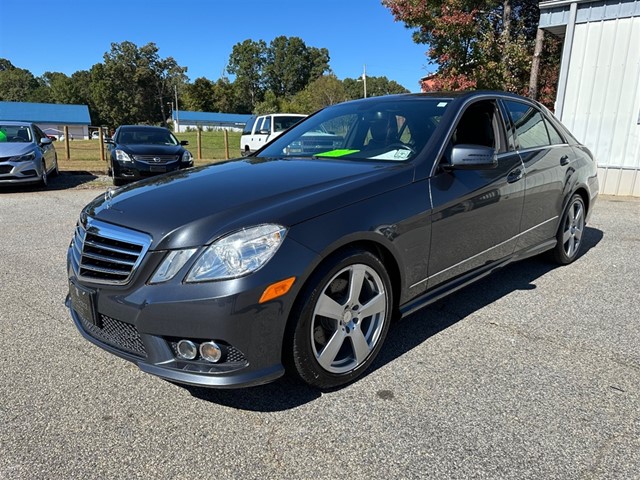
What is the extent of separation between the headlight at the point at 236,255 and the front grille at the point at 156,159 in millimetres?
9869

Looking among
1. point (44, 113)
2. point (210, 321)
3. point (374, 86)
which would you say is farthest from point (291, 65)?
point (210, 321)

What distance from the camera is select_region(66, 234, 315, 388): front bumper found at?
7.27ft

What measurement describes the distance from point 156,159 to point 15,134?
10.4ft

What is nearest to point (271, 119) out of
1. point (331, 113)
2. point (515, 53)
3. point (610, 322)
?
point (515, 53)

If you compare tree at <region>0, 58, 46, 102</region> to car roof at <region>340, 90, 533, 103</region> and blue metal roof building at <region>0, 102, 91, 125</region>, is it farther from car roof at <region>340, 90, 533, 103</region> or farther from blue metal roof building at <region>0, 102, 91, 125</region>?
car roof at <region>340, 90, 533, 103</region>

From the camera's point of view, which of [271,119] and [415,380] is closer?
[415,380]

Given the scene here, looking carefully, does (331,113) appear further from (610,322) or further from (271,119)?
(271,119)

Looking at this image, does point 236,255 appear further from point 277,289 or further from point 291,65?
point 291,65

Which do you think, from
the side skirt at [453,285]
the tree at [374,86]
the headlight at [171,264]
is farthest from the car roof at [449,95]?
the tree at [374,86]

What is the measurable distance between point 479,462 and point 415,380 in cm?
71

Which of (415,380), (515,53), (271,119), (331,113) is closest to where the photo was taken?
(415,380)

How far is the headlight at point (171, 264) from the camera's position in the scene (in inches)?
89.9

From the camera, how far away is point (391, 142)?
3469 millimetres

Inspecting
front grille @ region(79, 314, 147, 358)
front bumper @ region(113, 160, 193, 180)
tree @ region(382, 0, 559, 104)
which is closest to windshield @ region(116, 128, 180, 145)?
front bumper @ region(113, 160, 193, 180)
